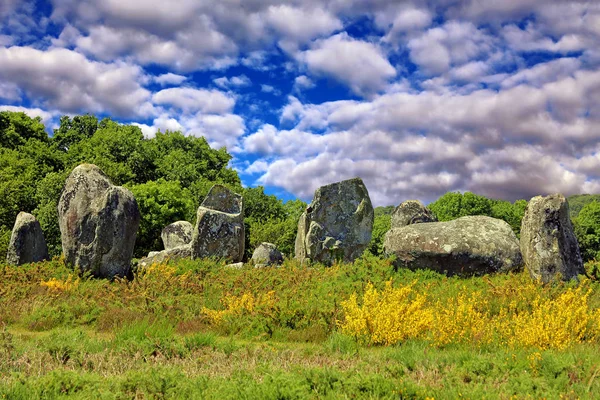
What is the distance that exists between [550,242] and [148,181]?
1178 inches

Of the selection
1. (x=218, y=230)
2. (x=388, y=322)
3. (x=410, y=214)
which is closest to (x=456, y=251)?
(x=388, y=322)

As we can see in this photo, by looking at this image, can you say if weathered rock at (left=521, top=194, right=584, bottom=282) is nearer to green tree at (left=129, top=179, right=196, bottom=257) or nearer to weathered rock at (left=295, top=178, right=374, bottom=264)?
weathered rock at (left=295, top=178, right=374, bottom=264)

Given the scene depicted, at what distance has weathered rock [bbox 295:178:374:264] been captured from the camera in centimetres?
2264

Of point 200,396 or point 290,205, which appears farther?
point 290,205

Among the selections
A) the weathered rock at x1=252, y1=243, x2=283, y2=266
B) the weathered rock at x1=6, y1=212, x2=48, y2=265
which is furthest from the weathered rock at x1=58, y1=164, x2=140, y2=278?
the weathered rock at x1=252, y1=243, x2=283, y2=266

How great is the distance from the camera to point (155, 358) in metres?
8.56

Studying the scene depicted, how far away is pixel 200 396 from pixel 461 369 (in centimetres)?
371

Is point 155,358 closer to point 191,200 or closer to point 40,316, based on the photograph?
point 40,316

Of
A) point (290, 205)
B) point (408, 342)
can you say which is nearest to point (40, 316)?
point (408, 342)

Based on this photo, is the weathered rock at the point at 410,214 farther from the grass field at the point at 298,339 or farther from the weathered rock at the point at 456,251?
the grass field at the point at 298,339

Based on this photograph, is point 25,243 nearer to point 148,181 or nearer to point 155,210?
point 155,210

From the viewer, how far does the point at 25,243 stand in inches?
818

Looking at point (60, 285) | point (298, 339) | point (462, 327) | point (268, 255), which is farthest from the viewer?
point (268, 255)

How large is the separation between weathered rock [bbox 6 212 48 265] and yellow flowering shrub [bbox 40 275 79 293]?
5.44 metres
